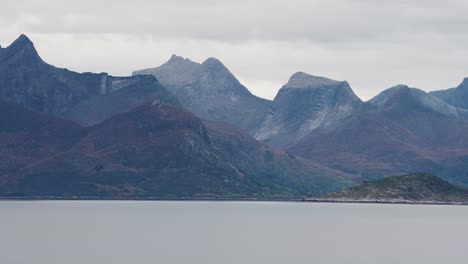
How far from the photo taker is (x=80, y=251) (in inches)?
7859

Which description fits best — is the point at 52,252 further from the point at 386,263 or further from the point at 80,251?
the point at 386,263

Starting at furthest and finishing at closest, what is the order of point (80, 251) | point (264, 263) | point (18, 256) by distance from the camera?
point (80, 251)
point (18, 256)
point (264, 263)

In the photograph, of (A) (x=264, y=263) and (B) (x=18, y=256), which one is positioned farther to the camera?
(B) (x=18, y=256)

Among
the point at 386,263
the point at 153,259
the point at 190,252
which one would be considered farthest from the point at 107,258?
the point at 386,263

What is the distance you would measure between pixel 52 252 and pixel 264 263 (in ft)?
152

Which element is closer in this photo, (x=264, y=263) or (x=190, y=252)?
(x=264, y=263)

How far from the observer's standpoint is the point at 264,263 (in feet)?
577

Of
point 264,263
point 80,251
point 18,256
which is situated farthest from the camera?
point 80,251

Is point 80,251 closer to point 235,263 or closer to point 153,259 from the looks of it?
point 153,259

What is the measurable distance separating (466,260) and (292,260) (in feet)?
104

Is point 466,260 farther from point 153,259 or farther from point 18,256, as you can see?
point 18,256

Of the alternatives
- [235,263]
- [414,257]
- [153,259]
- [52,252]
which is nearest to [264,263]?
[235,263]

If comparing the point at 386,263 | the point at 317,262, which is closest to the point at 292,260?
the point at 317,262

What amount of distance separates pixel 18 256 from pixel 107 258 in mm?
17498
